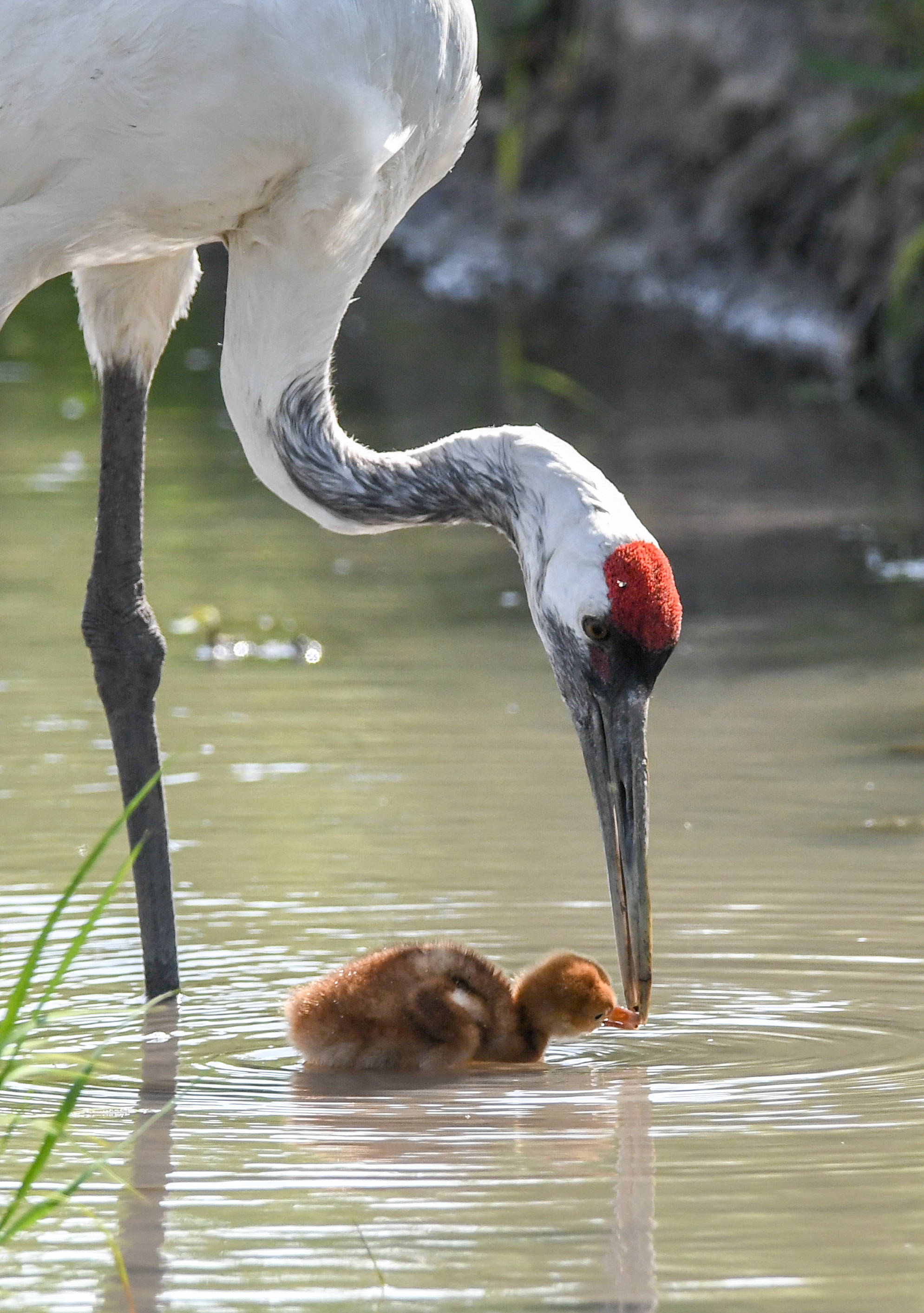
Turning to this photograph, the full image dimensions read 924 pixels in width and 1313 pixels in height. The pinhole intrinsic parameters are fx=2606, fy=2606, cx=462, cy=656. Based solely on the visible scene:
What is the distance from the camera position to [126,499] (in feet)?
21.0

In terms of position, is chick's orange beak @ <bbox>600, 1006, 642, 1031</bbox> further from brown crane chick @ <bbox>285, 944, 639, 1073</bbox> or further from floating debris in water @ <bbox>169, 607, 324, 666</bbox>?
floating debris in water @ <bbox>169, 607, 324, 666</bbox>

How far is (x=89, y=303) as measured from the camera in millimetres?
6406

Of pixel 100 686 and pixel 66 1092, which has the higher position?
pixel 100 686

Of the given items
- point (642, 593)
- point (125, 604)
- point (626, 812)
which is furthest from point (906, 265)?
point (642, 593)

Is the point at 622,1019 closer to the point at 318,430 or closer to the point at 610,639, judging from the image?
the point at 610,639

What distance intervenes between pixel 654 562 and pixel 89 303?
76.4 inches

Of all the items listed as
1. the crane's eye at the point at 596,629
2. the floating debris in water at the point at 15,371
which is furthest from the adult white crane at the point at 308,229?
the floating debris in water at the point at 15,371

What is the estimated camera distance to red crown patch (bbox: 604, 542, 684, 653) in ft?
16.8

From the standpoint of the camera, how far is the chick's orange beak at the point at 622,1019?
17.2ft

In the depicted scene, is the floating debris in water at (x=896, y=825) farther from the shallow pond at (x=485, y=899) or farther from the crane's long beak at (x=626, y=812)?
the crane's long beak at (x=626, y=812)

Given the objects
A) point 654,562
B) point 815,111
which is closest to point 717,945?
point 654,562

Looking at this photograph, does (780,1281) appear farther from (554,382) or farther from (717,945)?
(554,382)

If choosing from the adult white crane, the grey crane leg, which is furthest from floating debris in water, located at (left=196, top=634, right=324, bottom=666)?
the adult white crane

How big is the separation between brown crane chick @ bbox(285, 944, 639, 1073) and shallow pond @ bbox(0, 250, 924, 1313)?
87mm
